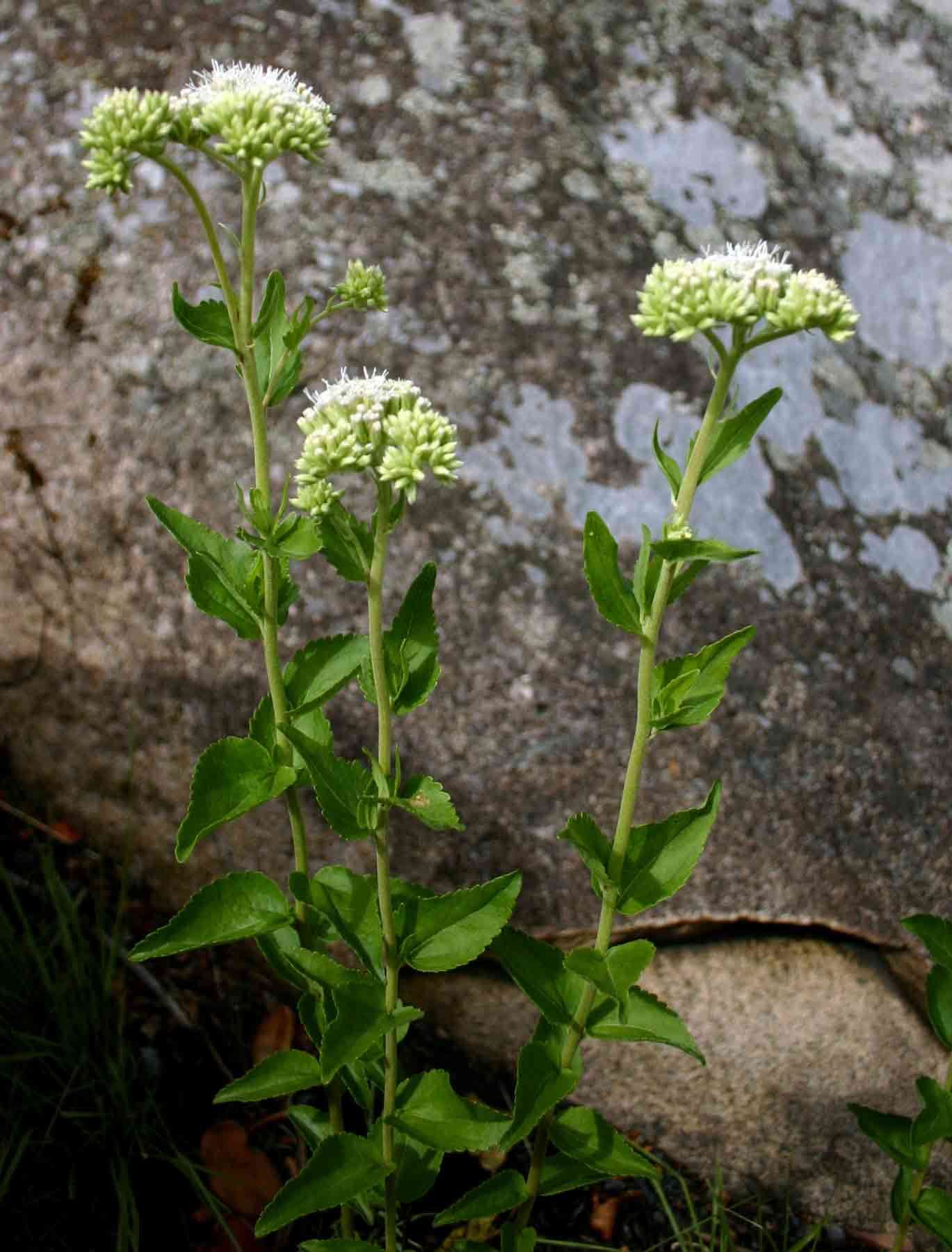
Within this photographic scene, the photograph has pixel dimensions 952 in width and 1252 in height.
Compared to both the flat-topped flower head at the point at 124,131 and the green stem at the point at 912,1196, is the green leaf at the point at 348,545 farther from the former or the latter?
the green stem at the point at 912,1196

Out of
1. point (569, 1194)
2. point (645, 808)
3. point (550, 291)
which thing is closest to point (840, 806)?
point (645, 808)

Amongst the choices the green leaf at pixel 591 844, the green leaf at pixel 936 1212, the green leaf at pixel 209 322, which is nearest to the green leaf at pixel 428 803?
the green leaf at pixel 591 844

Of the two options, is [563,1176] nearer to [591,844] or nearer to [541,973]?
[541,973]

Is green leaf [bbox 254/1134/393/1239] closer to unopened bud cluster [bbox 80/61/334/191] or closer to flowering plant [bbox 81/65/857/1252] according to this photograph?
flowering plant [bbox 81/65/857/1252]

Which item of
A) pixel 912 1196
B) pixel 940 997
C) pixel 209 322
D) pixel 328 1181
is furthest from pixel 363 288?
pixel 912 1196

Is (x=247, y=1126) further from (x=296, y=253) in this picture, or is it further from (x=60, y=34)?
(x=60, y=34)

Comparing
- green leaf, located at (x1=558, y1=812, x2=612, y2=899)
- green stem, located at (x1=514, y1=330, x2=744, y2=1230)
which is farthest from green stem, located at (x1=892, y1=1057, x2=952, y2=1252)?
green leaf, located at (x1=558, y1=812, x2=612, y2=899)

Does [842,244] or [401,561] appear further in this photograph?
[842,244]
